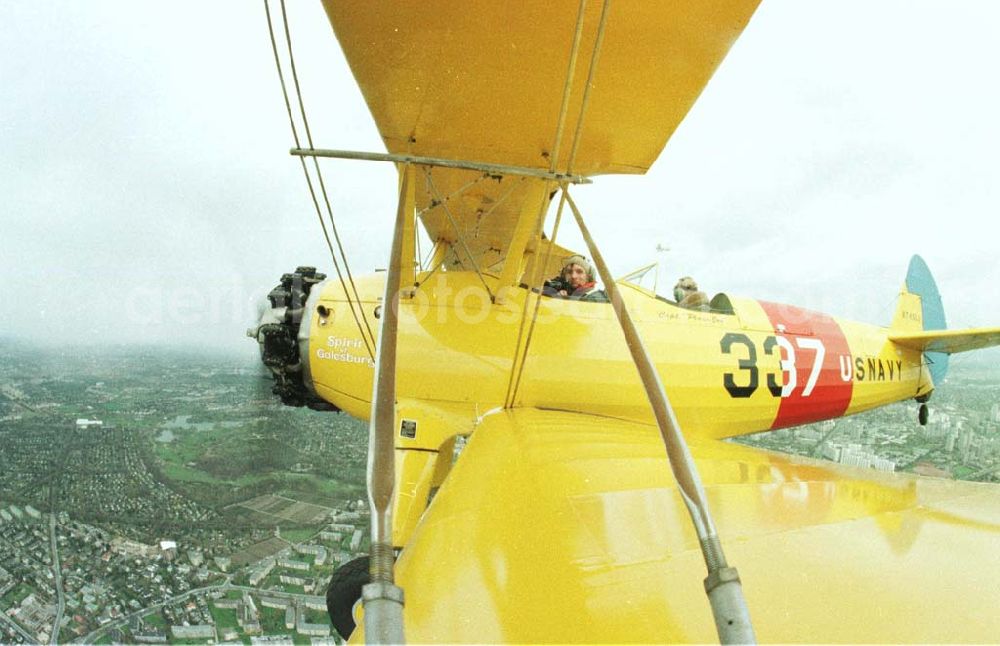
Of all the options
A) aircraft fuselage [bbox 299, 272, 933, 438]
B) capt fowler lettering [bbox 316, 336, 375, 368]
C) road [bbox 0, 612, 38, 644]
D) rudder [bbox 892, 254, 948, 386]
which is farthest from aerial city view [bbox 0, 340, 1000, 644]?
rudder [bbox 892, 254, 948, 386]

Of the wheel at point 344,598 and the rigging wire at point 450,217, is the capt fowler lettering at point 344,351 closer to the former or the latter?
the rigging wire at point 450,217

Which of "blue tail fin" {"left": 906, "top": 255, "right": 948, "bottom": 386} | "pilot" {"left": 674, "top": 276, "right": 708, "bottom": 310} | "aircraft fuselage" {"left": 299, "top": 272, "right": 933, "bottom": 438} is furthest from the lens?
"blue tail fin" {"left": 906, "top": 255, "right": 948, "bottom": 386}

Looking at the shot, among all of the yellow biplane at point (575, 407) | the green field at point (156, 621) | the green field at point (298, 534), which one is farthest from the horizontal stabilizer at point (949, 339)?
the green field at point (156, 621)

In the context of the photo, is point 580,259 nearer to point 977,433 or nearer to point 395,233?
point 395,233

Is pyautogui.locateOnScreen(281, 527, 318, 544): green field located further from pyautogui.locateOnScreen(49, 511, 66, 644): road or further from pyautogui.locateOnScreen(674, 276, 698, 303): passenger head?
pyautogui.locateOnScreen(674, 276, 698, 303): passenger head

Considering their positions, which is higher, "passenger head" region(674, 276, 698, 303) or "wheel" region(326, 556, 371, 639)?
"passenger head" region(674, 276, 698, 303)

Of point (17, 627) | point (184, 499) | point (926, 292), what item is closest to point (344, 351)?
point (17, 627)
